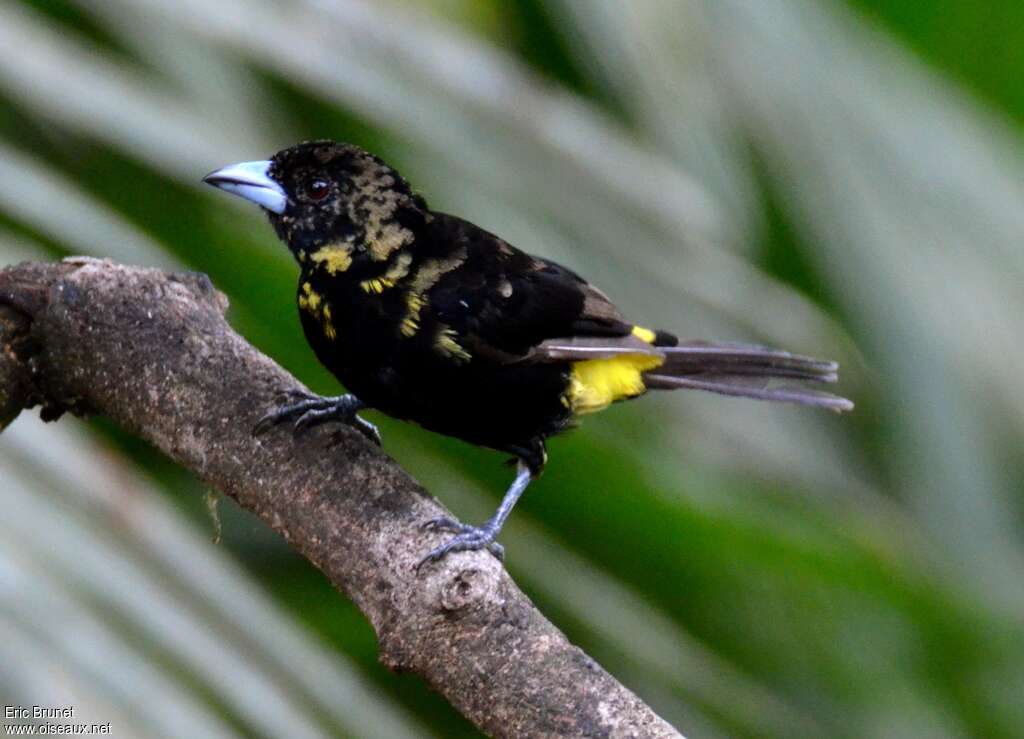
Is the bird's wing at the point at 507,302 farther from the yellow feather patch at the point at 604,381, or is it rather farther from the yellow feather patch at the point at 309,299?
the yellow feather patch at the point at 309,299

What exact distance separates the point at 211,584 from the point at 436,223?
4.05ft

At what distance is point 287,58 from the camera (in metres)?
2.88

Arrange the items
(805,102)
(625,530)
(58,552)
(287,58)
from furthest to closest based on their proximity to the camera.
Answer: (805,102) < (287,58) < (625,530) < (58,552)

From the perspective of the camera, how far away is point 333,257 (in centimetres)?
298

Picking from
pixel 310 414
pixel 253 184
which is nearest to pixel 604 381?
pixel 253 184

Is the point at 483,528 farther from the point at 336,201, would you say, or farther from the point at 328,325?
the point at 336,201

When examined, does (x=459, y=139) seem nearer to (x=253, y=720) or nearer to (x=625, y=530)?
(x=625, y=530)

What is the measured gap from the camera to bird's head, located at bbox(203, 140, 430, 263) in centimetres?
298

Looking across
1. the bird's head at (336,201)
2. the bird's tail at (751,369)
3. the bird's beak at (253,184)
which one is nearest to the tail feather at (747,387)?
the bird's tail at (751,369)

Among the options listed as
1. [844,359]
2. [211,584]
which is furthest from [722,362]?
[211,584]

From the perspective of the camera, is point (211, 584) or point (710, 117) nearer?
point (211, 584)

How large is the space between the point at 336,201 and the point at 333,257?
0.12m

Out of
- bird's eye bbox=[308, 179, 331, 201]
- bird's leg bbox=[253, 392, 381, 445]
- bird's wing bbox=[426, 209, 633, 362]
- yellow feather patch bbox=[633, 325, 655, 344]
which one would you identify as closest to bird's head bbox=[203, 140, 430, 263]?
bird's eye bbox=[308, 179, 331, 201]

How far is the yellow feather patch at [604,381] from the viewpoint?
124 inches
